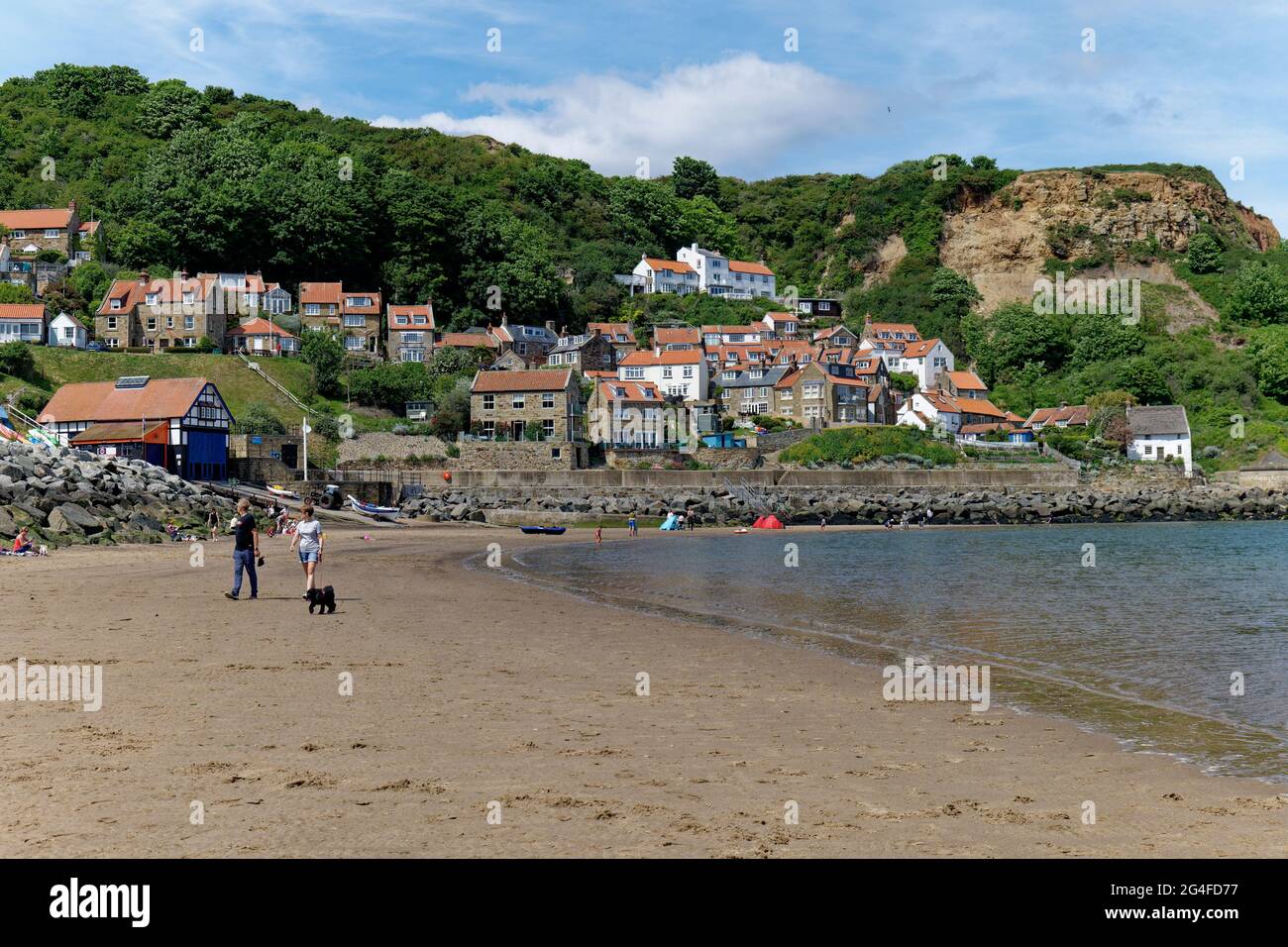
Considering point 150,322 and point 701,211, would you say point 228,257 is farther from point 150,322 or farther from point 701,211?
point 701,211

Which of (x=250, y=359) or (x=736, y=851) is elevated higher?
(x=250, y=359)

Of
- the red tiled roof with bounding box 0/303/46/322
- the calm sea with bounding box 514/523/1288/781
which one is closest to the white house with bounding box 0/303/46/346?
the red tiled roof with bounding box 0/303/46/322

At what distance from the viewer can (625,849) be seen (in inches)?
236

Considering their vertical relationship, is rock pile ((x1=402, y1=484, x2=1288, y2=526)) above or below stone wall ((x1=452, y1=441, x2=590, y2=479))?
below

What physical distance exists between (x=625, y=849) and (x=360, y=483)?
55.2 m

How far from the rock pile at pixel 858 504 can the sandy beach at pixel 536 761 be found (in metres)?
43.6

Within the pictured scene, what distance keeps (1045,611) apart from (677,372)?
7395 cm

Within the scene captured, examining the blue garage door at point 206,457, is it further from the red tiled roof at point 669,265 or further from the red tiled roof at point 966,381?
the red tiled roof at point 669,265

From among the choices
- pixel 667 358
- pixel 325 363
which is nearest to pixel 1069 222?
pixel 667 358

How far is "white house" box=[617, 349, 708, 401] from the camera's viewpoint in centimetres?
9325

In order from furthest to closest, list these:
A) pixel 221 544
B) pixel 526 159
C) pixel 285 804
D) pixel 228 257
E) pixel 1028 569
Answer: pixel 526 159 < pixel 228 257 < pixel 221 544 < pixel 1028 569 < pixel 285 804

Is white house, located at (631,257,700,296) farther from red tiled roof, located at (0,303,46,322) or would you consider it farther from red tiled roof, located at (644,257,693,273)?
red tiled roof, located at (0,303,46,322)

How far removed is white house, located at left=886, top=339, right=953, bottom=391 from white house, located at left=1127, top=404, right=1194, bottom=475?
25.1m

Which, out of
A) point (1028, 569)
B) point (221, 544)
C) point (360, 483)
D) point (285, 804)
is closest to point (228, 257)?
point (360, 483)
